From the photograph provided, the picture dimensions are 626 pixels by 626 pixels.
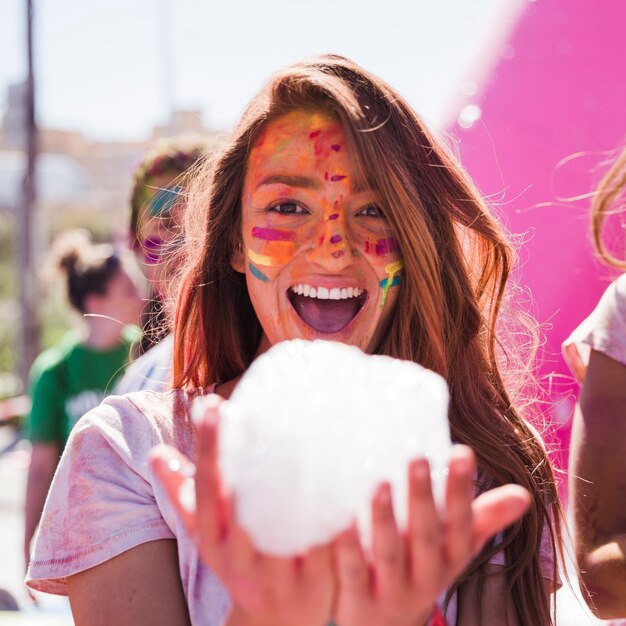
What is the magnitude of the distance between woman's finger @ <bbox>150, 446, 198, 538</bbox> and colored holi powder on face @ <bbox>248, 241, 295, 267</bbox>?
71 centimetres

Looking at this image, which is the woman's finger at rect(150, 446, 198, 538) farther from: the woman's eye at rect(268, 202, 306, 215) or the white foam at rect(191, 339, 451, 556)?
the woman's eye at rect(268, 202, 306, 215)

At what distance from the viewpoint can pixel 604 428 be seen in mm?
1750

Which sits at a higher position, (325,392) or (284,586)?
(325,392)

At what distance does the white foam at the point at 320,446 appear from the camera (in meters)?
0.99

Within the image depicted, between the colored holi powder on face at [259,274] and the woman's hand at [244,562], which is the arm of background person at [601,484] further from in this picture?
the woman's hand at [244,562]

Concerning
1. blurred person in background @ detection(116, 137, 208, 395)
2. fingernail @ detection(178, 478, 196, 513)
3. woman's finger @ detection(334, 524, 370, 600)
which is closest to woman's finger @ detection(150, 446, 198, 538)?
fingernail @ detection(178, 478, 196, 513)

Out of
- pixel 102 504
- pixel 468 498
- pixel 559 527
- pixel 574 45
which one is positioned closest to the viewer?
pixel 468 498

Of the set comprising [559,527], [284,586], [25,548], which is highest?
[284,586]

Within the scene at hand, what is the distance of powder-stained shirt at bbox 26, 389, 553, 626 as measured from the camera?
1426 millimetres

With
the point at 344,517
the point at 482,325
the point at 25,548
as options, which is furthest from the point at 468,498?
the point at 25,548

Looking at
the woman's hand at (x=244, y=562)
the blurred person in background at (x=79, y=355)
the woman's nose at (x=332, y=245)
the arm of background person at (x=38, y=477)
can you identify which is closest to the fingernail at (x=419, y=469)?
the woman's hand at (x=244, y=562)

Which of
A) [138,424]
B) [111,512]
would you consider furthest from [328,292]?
[111,512]

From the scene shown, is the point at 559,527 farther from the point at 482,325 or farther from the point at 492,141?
the point at 492,141

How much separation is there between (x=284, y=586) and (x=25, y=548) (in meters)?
2.86
